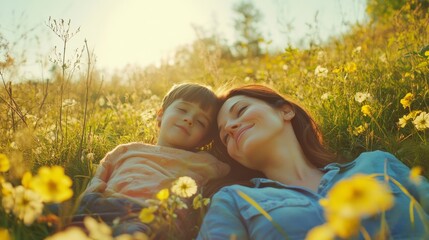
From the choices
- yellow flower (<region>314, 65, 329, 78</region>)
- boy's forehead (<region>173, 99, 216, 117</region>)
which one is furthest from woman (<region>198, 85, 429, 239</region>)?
yellow flower (<region>314, 65, 329, 78</region>)

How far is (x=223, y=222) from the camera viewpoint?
1.90 metres

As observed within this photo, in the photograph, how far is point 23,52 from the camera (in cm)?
384

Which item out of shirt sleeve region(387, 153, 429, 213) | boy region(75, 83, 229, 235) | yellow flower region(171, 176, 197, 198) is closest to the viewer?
yellow flower region(171, 176, 197, 198)

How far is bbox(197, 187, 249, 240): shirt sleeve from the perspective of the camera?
1850 mm

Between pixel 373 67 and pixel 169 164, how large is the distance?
2143 mm

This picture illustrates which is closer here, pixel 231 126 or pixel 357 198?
pixel 357 198

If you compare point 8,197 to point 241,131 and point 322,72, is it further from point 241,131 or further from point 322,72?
point 322,72

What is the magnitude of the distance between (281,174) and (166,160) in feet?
2.36

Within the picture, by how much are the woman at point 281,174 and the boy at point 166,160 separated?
0.55 feet

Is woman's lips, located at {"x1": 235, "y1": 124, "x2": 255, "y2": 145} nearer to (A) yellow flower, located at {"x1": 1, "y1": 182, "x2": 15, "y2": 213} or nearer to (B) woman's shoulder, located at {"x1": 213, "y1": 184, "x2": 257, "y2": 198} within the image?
(B) woman's shoulder, located at {"x1": 213, "y1": 184, "x2": 257, "y2": 198}

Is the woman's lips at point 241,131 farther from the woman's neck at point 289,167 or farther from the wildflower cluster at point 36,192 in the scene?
the wildflower cluster at point 36,192

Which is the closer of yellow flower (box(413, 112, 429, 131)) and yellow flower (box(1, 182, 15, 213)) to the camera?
yellow flower (box(1, 182, 15, 213))

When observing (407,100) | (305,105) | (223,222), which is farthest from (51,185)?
(305,105)

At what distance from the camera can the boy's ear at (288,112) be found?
9.25 ft
